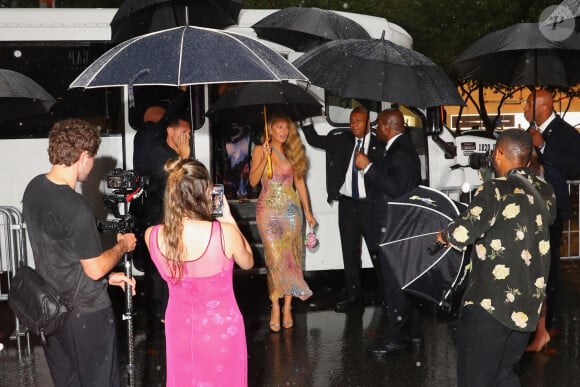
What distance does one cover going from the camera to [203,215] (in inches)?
166

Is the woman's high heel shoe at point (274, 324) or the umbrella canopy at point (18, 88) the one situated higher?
the umbrella canopy at point (18, 88)

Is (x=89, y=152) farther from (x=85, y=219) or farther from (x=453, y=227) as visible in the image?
(x=453, y=227)

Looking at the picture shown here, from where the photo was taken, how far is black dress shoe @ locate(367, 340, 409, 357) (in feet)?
22.9

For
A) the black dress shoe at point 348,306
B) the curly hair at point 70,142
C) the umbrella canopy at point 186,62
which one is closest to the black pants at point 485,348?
the umbrella canopy at point 186,62

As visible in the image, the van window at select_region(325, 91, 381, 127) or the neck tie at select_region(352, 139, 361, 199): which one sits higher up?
the van window at select_region(325, 91, 381, 127)

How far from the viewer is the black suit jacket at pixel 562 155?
23.2ft

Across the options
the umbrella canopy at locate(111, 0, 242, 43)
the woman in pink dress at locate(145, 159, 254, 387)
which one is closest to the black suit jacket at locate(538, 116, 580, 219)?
the umbrella canopy at locate(111, 0, 242, 43)

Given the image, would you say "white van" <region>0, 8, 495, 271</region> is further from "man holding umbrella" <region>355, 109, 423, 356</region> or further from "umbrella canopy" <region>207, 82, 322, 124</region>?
"man holding umbrella" <region>355, 109, 423, 356</region>

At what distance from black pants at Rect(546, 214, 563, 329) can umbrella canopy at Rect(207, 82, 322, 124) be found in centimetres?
243

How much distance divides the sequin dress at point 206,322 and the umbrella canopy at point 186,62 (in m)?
1.10

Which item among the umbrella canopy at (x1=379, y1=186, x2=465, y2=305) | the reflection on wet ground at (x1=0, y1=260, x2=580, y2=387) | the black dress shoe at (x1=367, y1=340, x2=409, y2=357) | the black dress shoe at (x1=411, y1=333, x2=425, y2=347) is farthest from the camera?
the black dress shoe at (x1=411, y1=333, x2=425, y2=347)

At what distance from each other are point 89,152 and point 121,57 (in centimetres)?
98

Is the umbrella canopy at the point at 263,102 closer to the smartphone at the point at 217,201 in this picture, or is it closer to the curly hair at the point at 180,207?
the smartphone at the point at 217,201

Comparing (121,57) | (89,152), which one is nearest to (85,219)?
(89,152)
